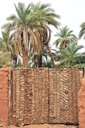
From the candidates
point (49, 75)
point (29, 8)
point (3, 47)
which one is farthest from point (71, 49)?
point (49, 75)

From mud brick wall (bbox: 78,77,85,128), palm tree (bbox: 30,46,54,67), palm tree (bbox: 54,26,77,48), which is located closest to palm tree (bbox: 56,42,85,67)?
palm tree (bbox: 30,46,54,67)

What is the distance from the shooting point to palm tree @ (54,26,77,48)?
41781mm

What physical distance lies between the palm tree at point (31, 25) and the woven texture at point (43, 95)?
17.2m

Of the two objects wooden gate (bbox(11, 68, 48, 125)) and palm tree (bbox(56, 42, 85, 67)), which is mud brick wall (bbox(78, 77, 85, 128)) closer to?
wooden gate (bbox(11, 68, 48, 125))

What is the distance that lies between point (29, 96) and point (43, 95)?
15.9 inches

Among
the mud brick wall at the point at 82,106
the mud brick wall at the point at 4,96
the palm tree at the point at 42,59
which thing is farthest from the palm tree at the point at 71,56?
the mud brick wall at the point at 82,106

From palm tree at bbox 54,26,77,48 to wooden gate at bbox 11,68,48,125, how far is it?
3113 cm

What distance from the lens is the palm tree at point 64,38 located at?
41.8 meters

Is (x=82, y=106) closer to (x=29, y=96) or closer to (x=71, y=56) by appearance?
(x=29, y=96)

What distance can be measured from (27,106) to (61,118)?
1.04 m

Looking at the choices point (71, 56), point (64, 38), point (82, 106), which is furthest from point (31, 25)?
point (82, 106)

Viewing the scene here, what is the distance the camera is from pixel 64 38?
42000mm

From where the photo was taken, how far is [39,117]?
10.6 metres

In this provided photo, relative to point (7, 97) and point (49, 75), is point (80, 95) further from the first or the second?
point (7, 97)
